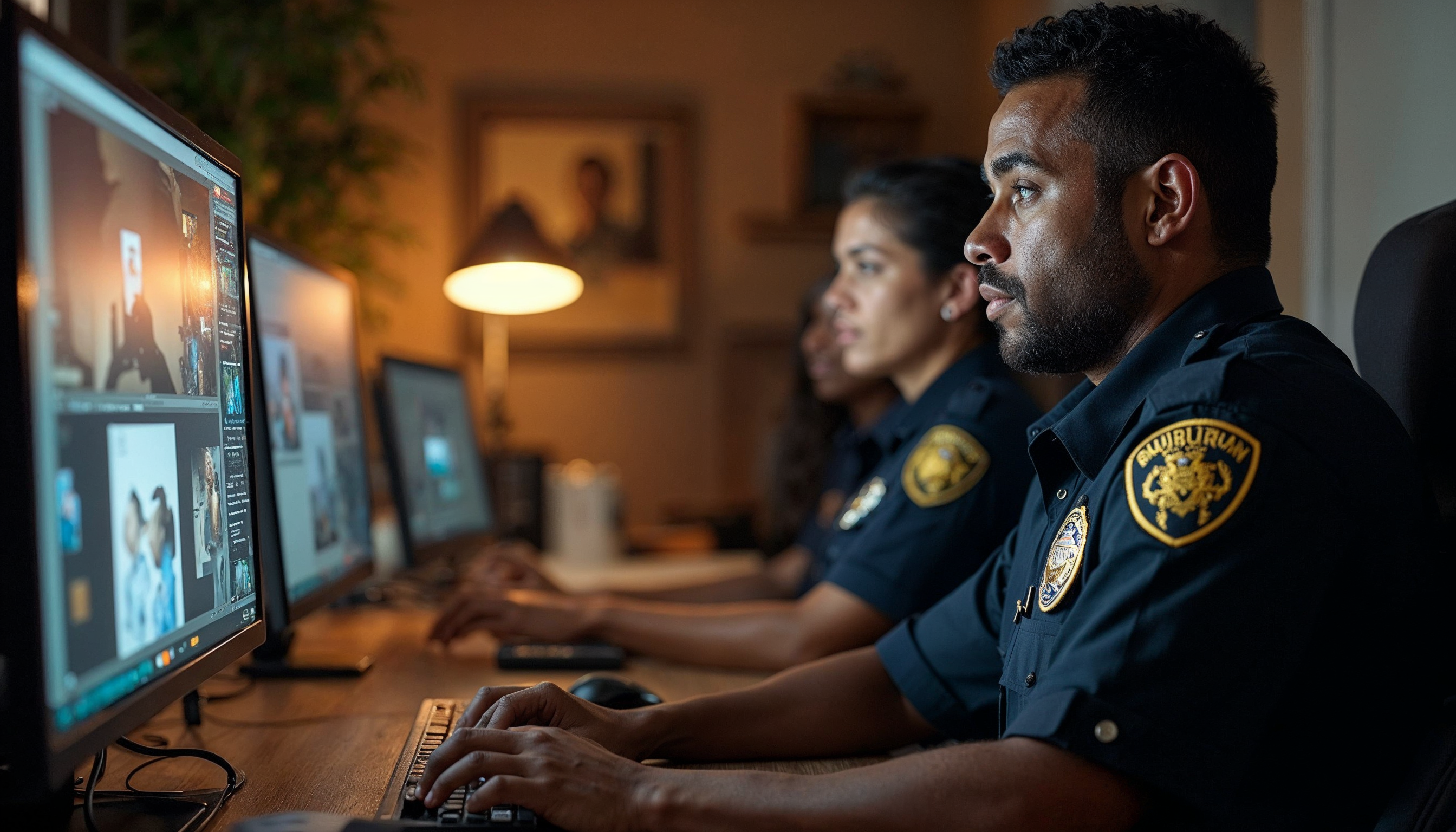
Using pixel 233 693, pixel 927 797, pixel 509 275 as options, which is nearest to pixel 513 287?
pixel 509 275

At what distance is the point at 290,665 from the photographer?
134 cm

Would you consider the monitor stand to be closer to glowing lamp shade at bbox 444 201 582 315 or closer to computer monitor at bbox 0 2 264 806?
computer monitor at bbox 0 2 264 806

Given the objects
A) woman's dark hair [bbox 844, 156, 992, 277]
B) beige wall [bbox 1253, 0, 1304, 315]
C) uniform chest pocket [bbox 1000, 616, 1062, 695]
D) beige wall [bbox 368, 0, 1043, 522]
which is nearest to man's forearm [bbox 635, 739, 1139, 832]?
uniform chest pocket [bbox 1000, 616, 1062, 695]

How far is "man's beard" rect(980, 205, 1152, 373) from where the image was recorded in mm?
894

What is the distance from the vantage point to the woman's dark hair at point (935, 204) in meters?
1.62

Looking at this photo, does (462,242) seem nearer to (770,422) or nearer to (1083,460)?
(770,422)

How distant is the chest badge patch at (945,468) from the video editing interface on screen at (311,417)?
74 centimetres

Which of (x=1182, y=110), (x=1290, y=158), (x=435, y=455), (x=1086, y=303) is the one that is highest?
(x=1290, y=158)

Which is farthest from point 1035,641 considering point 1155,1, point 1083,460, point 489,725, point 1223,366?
point 1155,1

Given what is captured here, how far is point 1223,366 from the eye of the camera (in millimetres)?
725

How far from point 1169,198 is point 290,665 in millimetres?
1133

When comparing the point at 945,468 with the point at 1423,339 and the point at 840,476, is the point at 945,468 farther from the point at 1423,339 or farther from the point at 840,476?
the point at 840,476

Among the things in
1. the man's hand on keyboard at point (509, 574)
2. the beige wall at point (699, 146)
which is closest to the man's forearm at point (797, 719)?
the man's hand on keyboard at point (509, 574)

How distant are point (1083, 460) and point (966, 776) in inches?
12.1
